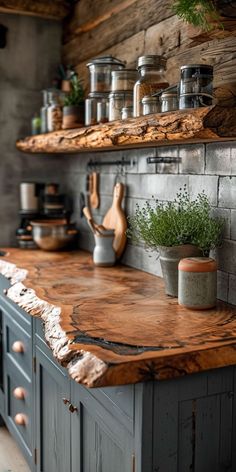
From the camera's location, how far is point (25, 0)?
329cm

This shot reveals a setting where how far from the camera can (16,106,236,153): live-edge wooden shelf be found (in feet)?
5.47

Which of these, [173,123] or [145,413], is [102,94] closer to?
[173,123]

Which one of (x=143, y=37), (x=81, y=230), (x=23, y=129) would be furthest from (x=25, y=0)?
(x=81, y=230)

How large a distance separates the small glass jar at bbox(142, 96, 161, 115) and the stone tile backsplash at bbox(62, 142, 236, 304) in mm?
276

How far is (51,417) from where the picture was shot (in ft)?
6.92

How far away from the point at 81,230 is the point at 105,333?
1825 millimetres

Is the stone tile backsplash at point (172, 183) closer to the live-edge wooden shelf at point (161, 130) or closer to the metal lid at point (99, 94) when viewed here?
the live-edge wooden shelf at point (161, 130)

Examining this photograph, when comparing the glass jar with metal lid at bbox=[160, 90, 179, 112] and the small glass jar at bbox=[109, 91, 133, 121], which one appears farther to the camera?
the small glass jar at bbox=[109, 91, 133, 121]

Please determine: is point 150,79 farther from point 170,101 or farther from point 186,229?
point 186,229

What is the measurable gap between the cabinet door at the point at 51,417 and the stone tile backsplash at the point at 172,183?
0.69 meters

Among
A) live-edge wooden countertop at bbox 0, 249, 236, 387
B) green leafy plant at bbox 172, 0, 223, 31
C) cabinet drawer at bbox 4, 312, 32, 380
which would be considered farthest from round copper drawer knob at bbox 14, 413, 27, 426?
green leafy plant at bbox 172, 0, 223, 31

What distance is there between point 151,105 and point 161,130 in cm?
21

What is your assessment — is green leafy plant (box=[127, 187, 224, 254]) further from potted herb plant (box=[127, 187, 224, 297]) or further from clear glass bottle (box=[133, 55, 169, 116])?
clear glass bottle (box=[133, 55, 169, 116])

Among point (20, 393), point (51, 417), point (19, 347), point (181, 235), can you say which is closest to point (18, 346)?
point (19, 347)
